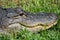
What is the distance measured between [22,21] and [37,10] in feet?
5.21

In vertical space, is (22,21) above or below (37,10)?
above

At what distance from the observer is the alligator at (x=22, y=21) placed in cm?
485

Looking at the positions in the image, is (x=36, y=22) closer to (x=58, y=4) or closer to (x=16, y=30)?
(x=16, y=30)

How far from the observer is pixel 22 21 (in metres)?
4.93

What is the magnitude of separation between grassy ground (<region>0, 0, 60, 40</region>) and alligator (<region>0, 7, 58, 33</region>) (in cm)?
13

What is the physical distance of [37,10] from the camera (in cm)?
645

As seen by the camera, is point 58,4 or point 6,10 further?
point 58,4

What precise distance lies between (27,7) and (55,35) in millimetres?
1744

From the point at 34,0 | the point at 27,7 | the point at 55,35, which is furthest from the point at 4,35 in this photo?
the point at 34,0

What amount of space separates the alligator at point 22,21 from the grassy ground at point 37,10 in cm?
13

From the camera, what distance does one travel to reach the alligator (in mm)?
4848

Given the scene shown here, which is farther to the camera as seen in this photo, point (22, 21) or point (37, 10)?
point (37, 10)

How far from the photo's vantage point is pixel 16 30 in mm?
4906

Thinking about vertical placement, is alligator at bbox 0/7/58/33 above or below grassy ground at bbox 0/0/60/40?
above
